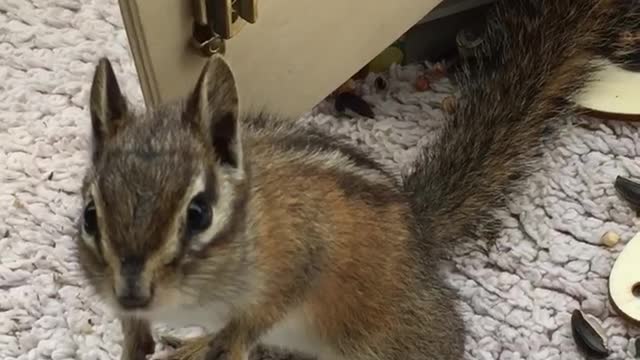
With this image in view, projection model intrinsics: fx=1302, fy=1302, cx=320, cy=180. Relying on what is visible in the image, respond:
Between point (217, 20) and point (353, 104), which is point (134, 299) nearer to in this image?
point (217, 20)

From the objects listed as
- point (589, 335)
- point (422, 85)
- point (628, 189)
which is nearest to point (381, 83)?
point (422, 85)

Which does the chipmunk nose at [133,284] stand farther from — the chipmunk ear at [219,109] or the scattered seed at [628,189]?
the scattered seed at [628,189]

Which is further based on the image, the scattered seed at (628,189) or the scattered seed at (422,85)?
the scattered seed at (422,85)

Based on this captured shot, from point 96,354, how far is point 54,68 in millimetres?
550

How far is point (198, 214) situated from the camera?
1.25m

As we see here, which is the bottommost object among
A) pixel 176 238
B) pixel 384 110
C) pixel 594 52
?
pixel 384 110

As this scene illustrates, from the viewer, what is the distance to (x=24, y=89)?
2029 millimetres

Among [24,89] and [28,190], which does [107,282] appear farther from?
[24,89]

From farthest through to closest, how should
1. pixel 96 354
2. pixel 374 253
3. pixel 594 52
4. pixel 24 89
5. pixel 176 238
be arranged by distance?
pixel 24 89
pixel 594 52
pixel 96 354
pixel 374 253
pixel 176 238

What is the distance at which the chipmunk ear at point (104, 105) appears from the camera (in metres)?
1.32

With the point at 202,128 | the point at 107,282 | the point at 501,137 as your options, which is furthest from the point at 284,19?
the point at 107,282

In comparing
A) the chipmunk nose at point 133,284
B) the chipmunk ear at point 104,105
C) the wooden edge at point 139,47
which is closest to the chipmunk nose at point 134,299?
the chipmunk nose at point 133,284

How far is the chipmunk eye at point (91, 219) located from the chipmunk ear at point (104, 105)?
8 centimetres

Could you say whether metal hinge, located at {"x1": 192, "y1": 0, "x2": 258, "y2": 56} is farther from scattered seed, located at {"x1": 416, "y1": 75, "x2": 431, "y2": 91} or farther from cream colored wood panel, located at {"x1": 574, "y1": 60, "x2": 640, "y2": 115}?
cream colored wood panel, located at {"x1": 574, "y1": 60, "x2": 640, "y2": 115}
